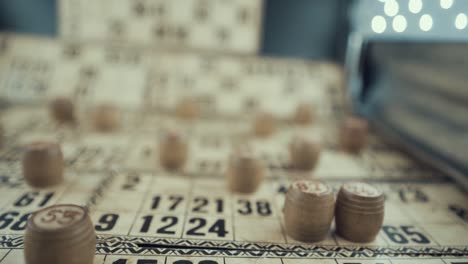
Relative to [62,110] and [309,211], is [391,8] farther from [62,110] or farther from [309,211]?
[62,110]

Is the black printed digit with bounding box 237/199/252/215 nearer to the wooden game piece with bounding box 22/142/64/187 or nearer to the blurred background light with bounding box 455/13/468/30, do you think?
the wooden game piece with bounding box 22/142/64/187

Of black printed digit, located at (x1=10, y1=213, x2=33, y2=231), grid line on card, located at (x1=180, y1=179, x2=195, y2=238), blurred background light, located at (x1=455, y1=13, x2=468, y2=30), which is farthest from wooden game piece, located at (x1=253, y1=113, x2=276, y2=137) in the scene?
black printed digit, located at (x1=10, y1=213, x2=33, y2=231)

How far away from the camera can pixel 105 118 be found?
113 inches

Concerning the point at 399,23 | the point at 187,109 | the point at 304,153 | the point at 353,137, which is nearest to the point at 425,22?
the point at 399,23

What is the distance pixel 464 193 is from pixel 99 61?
3.13 metres

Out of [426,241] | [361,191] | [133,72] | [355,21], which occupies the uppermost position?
[355,21]

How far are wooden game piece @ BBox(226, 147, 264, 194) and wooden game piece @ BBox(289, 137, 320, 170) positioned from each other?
1.32 feet

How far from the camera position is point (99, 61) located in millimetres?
3572

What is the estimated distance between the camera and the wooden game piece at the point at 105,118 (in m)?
2.87

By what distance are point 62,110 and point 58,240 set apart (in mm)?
1910

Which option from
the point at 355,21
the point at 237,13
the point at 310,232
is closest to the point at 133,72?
the point at 237,13

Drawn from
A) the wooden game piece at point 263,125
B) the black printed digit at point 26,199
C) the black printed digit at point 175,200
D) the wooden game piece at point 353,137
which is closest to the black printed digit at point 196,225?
the black printed digit at point 175,200

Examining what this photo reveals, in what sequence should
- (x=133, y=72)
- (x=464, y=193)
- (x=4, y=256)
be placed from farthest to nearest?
(x=133, y=72) → (x=464, y=193) → (x=4, y=256)

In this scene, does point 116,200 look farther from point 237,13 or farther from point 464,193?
point 237,13
